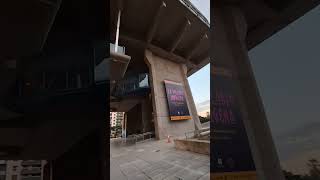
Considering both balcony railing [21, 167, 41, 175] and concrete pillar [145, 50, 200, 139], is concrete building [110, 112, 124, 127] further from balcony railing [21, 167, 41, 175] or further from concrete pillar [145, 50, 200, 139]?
concrete pillar [145, 50, 200, 139]

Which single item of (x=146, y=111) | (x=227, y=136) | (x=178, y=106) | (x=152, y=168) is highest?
(x=178, y=106)

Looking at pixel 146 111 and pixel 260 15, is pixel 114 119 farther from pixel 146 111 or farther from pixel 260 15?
→ pixel 146 111

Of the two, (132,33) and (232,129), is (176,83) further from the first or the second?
(232,129)

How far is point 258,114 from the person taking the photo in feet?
18.3

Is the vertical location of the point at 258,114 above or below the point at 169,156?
above

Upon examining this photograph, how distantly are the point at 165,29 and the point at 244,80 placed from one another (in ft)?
26.0

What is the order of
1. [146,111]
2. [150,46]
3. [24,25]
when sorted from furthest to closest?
1. [146,111]
2. [150,46]
3. [24,25]

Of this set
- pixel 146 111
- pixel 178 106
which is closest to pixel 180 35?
pixel 178 106

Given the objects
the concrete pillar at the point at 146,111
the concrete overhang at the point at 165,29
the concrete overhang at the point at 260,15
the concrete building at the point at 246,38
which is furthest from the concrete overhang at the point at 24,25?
the concrete pillar at the point at 146,111

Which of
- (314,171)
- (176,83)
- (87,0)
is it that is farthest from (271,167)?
(176,83)

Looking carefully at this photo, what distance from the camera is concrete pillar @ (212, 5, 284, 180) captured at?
16.9ft

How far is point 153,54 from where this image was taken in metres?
10.9

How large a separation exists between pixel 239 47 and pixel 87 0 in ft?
11.8

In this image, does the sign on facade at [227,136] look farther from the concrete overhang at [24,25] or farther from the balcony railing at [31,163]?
the concrete overhang at [24,25]
